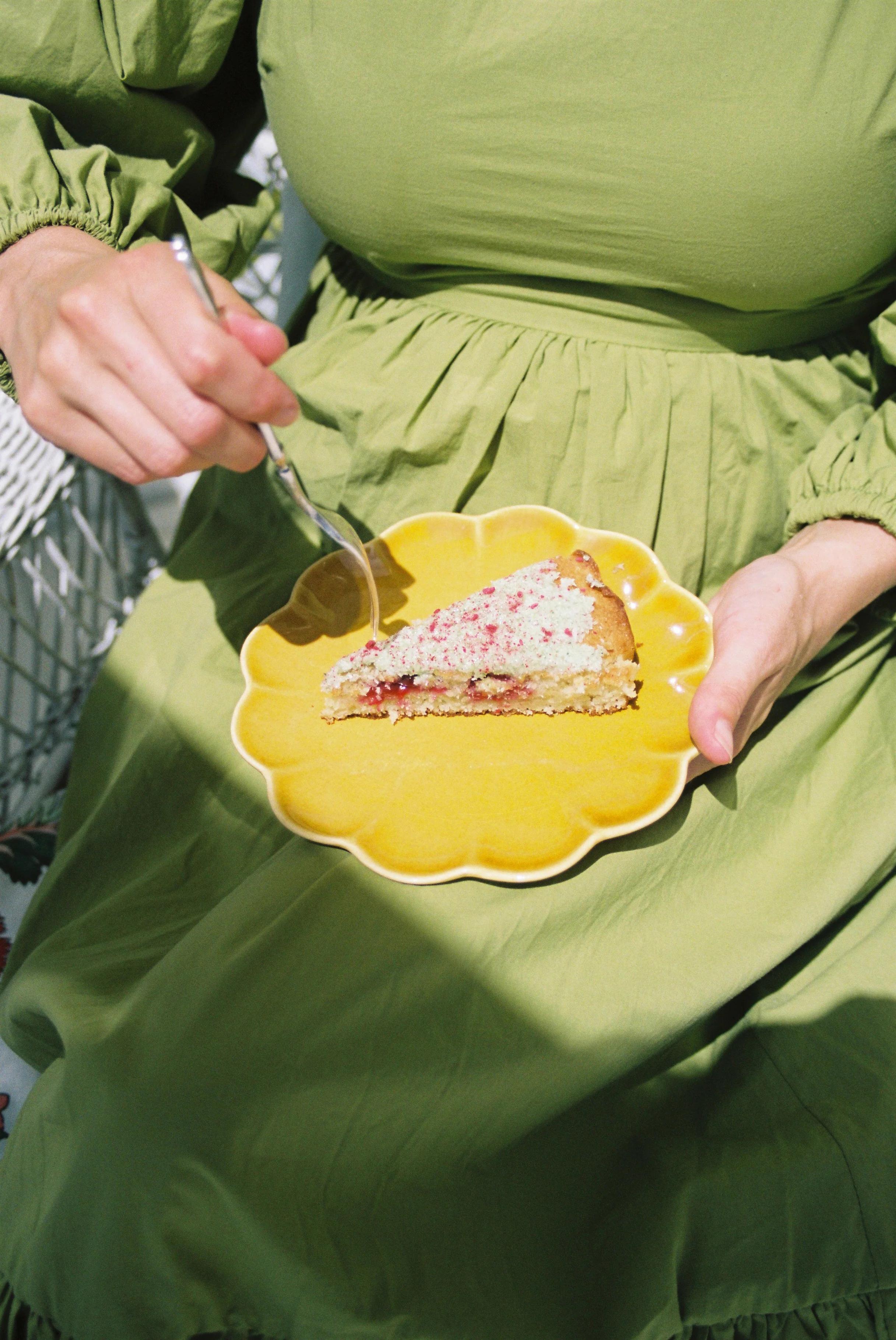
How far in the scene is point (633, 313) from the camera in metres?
0.99

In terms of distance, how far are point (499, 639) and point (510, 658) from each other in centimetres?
3

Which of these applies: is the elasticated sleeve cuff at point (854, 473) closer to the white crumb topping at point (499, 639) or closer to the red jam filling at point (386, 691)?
the white crumb topping at point (499, 639)

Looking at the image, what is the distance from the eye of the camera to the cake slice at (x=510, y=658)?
98 centimetres

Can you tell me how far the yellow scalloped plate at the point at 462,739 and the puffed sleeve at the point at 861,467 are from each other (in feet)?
0.66

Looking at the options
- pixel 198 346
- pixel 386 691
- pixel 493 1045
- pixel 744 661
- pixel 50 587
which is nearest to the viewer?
pixel 198 346

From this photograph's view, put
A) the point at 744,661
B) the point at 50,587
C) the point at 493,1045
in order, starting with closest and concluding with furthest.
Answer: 1. the point at 493,1045
2. the point at 744,661
3. the point at 50,587

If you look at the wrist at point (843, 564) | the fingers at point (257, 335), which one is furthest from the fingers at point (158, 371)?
the wrist at point (843, 564)

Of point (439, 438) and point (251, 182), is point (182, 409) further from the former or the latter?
point (251, 182)

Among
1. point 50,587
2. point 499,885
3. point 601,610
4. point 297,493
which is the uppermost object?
point 297,493

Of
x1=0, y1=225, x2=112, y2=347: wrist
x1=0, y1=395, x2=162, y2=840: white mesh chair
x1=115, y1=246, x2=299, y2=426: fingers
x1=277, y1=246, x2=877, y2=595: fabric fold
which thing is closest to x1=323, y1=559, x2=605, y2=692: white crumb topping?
x1=277, y1=246, x2=877, y2=595: fabric fold

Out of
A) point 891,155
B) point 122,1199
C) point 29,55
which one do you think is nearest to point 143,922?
point 122,1199

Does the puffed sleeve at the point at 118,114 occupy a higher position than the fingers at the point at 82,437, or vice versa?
the puffed sleeve at the point at 118,114

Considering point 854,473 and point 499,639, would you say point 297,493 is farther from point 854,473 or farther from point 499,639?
point 854,473

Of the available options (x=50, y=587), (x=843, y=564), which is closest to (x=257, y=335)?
(x=843, y=564)
